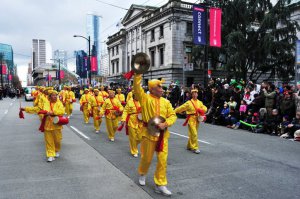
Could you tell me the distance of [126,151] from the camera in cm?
833

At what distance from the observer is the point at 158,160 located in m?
4.96

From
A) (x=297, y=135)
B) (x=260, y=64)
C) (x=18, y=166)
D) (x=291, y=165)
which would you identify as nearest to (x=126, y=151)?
(x=18, y=166)

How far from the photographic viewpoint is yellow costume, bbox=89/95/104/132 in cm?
1220

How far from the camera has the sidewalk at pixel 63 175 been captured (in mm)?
4930

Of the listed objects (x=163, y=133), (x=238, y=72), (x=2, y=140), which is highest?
(x=238, y=72)

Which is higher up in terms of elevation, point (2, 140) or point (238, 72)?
point (238, 72)

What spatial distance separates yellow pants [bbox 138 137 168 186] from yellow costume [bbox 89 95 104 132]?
7.18 metres

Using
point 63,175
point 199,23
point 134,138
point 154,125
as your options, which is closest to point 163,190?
point 154,125

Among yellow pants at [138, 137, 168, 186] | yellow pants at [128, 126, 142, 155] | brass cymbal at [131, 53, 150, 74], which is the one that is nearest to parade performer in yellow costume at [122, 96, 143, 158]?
yellow pants at [128, 126, 142, 155]

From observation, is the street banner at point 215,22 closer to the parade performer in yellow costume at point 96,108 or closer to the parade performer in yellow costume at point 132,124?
the parade performer in yellow costume at point 96,108

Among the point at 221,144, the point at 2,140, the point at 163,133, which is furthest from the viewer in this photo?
the point at 2,140

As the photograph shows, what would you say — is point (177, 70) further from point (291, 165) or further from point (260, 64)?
point (291, 165)

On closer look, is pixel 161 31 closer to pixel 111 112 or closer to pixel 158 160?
pixel 111 112

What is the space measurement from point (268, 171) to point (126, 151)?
3696 mm
